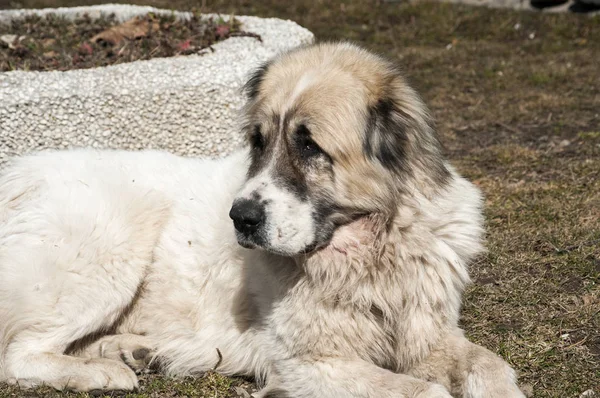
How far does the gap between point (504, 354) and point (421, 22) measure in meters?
9.11

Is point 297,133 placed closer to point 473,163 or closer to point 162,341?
point 162,341

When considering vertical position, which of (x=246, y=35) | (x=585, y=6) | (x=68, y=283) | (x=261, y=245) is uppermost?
(x=261, y=245)

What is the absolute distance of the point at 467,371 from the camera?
133 inches

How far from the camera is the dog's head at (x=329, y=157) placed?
10.9 ft

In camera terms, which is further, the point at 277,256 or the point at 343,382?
the point at 277,256

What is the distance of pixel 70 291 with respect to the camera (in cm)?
397

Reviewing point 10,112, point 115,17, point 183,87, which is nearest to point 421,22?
point 115,17

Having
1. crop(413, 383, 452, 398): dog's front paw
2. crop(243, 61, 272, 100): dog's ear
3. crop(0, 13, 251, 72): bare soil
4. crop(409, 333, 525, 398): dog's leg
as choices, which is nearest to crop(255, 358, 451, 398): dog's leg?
crop(413, 383, 452, 398): dog's front paw

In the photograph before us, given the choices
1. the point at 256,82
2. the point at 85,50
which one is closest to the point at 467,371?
the point at 256,82

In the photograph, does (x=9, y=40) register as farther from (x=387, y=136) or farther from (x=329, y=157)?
(x=387, y=136)

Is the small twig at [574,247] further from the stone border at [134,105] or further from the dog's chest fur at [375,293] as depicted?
the stone border at [134,105]

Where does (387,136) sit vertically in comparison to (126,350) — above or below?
above

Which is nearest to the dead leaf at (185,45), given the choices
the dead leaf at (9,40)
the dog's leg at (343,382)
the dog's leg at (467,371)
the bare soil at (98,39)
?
the bare soil at (98,39)

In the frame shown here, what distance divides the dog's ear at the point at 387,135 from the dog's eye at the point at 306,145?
0.23 m
